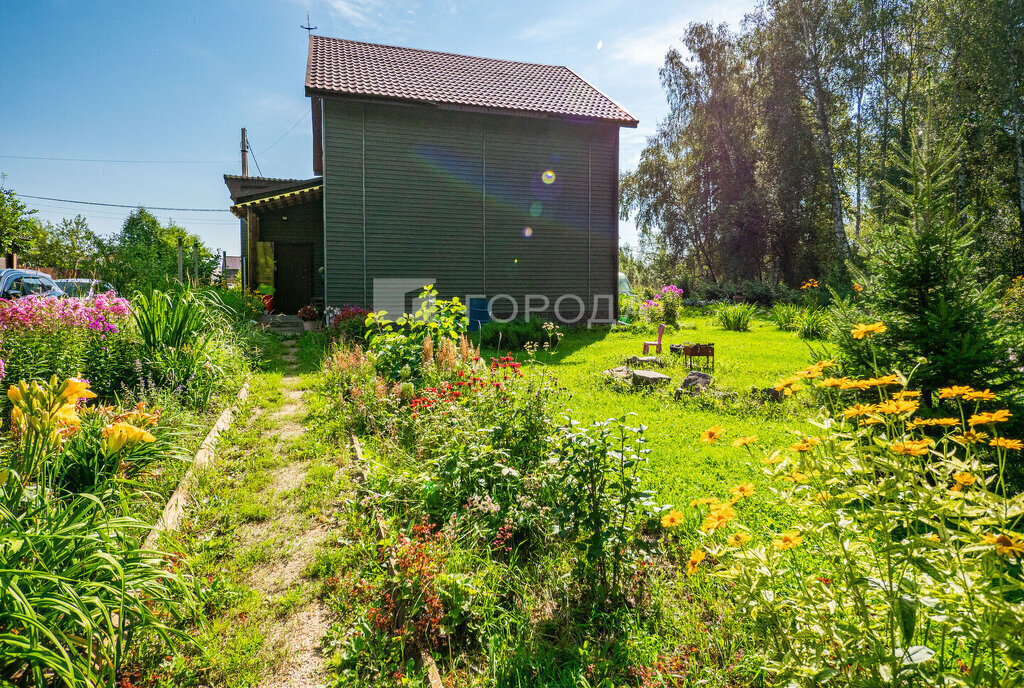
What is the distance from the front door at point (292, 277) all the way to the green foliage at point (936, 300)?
14.8 metres

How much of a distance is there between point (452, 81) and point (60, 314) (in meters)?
11.9

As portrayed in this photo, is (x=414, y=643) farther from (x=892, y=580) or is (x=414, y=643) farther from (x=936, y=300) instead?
(x=936, y=300)

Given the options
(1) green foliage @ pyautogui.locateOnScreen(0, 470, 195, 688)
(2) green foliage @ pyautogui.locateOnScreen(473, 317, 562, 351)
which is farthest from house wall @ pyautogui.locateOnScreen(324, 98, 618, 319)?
(1) green foliage @ pyautogui.locateOnScreen(0, 470, 195, 688)

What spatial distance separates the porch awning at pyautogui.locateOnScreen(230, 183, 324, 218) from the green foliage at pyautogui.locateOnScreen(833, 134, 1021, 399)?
519 inches

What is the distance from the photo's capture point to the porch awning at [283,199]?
533 inches

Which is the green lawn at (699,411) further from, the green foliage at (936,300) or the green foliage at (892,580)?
the green foliage at (936,300)

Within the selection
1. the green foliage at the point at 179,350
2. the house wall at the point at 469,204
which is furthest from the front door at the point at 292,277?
the green foliage at the point at 179,350

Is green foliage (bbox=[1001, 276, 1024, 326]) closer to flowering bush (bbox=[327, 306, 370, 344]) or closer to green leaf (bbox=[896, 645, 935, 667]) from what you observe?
green leaf (bbox=[896, 645, 935, 667])

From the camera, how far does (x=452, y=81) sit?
14.2 m

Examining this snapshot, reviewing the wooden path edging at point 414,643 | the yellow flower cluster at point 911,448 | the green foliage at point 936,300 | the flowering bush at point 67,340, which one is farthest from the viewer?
the flowering bush at point 67,340

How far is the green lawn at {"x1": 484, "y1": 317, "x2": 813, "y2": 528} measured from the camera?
159 inches

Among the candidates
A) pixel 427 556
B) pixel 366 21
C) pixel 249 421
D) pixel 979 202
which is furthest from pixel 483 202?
pixel 979 202

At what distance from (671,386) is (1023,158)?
20.1 meters

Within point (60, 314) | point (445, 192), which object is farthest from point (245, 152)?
point (60, 314)
